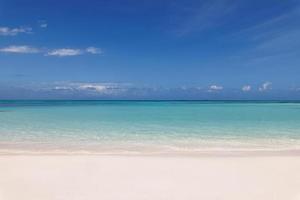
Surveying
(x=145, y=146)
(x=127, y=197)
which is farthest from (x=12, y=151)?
(x=127, y=197)

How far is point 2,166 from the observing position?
15.4 ft

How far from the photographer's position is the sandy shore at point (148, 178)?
3.49m

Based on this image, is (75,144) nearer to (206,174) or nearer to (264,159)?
(206,174)

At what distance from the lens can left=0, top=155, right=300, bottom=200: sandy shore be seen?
3492 mm

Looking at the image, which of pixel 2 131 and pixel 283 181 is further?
pixel 2 131

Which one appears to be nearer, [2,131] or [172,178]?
[172,178]

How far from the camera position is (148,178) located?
4.09 m

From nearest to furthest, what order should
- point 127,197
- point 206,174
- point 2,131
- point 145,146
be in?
point 127,197
point 206,174
point 145,146
point 2,131

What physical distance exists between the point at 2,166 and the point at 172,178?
313 cm

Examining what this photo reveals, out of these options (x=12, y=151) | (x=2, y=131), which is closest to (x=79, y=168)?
(x=12, y=151)

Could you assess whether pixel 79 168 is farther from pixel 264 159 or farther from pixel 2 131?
pixel 2 131

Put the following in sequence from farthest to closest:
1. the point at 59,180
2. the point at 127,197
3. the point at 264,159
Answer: the point at 264,159, the point at 59,180, the point at 127,197

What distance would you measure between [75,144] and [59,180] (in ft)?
11.4

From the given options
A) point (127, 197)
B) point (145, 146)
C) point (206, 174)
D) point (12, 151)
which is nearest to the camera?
point (127, 197)
